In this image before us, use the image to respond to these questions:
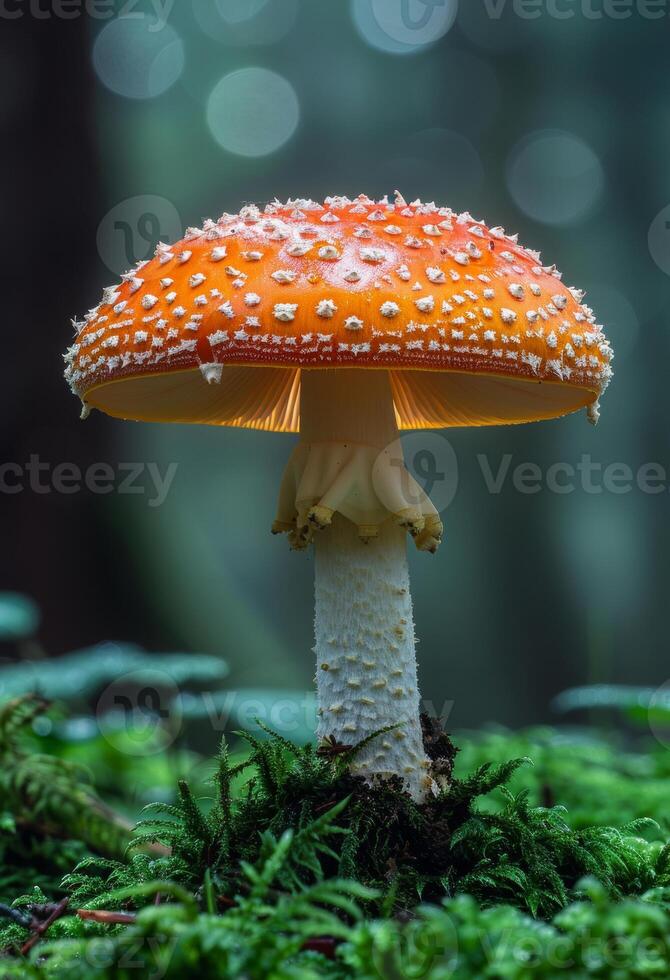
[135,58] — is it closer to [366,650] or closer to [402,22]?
[402,22]

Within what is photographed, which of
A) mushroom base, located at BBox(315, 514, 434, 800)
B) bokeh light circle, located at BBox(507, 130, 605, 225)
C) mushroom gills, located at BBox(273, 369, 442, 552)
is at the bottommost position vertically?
mushroom base, located at BBox(315, 514, 434, 800)

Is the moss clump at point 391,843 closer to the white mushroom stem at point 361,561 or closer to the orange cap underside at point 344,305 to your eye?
the white mushroom stem at point 361,561

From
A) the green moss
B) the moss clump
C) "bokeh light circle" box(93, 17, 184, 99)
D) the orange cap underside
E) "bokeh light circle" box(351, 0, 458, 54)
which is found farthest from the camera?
"bokeh light circle" box(351, 0, 458, 54)

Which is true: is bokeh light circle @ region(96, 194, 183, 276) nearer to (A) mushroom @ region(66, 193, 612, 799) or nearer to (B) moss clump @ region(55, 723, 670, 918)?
(A) mushroom @ region(66, 193, 612, 799)

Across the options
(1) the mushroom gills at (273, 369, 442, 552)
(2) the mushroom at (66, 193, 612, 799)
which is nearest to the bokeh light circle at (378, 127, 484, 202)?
(2) the mushroom at (66, 193, 612, 799)

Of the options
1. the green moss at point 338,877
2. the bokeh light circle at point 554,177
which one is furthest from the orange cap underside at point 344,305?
the bokeh light circle at point 554,177

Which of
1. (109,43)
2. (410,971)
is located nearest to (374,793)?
(410,971)

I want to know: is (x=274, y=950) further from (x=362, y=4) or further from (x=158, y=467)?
(x=362, y=4)
